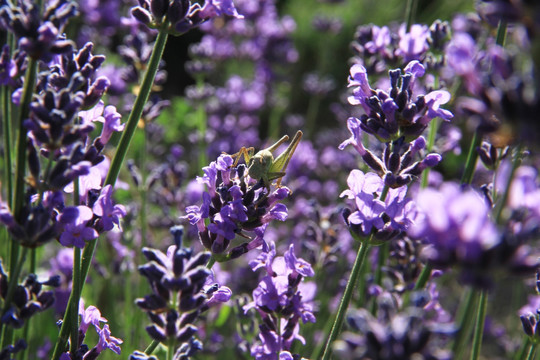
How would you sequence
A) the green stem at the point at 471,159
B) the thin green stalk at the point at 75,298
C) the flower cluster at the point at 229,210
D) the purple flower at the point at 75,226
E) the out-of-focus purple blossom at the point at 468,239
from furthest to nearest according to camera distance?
1. the green stem at the point at 471,159
2. the flower cluster at the point at 229,210
3. the thin green stalk at the point at 75,298
4. the purple flower at the point at 75,226
5. the out-of-focus purple blossom at the point at 468,239

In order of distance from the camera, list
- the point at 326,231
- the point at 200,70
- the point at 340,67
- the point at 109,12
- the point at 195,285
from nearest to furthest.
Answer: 1. the point at 195,285
2. the point at 326,231
3. the point at 200,70
4. the point at 109,12
5. the point at 340,67

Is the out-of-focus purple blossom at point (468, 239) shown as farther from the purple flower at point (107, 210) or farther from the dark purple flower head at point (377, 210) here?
the purple flower at point (107, 210)

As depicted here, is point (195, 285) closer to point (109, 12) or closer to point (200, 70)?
point (200, 70)

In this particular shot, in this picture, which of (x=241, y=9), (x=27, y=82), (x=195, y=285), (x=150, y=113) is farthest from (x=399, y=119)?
(x=241, y=9)

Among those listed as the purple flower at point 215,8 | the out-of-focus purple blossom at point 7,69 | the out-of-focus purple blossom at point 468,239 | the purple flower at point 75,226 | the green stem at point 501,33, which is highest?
the green stem at point 501,33

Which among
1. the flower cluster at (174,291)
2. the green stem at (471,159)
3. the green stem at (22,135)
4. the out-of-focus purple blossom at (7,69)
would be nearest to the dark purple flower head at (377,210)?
the green stem at (471,159)

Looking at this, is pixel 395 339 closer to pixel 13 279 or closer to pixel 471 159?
pixel 13 279
